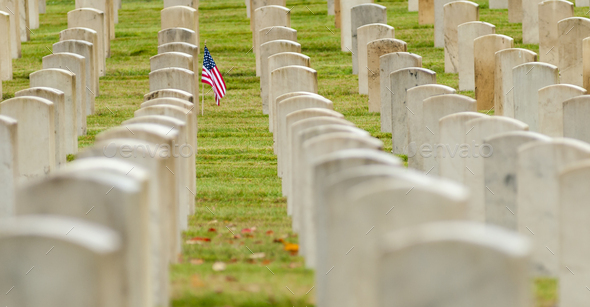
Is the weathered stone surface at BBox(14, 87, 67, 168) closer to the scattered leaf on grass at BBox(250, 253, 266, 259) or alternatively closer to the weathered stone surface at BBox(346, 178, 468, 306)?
the scattered leaf on grass at BBox(250, 253, 266, 259)

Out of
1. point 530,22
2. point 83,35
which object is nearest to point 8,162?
point 83,35

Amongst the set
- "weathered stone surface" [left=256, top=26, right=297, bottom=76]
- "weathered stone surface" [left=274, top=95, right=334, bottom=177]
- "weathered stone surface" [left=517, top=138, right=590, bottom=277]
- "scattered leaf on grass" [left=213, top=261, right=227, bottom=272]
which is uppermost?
"weathered stone surface" [left=256, top=26, right=297, bottom=76]

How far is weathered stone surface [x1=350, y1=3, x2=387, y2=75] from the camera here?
46.4 feet

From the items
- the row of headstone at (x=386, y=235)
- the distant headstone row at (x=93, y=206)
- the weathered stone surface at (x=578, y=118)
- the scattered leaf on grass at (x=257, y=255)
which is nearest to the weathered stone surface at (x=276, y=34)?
the distant headstone row at (x=93, y=206)

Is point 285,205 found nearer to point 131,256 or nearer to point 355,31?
point 131,256

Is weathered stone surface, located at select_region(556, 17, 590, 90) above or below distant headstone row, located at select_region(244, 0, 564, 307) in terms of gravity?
above

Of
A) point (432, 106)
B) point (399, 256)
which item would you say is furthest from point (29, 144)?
point (399, 256)

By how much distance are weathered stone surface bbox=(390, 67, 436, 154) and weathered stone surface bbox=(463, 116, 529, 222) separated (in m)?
3.19

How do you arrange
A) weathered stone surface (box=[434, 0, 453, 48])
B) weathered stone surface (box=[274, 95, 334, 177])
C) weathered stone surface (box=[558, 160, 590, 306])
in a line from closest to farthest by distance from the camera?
weathered stone surface (box=[558, 160, 590, 306]) < weathered stone surface (box=[274, 95, 334, 177]) < weathered stone surface (box=[434, 0, 453, 48])

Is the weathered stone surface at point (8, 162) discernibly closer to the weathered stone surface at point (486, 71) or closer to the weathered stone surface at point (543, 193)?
the weathered stone surface at point (543, 193)

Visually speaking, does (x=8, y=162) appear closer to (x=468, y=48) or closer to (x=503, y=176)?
(x=503, y=176)

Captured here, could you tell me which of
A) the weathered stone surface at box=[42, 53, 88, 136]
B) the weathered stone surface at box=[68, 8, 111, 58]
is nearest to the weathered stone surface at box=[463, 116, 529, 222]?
the weathered stone surface at box=[42, 53, 88, 136]

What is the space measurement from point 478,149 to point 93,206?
348 cm

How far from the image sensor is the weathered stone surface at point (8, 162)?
6.29 meters
